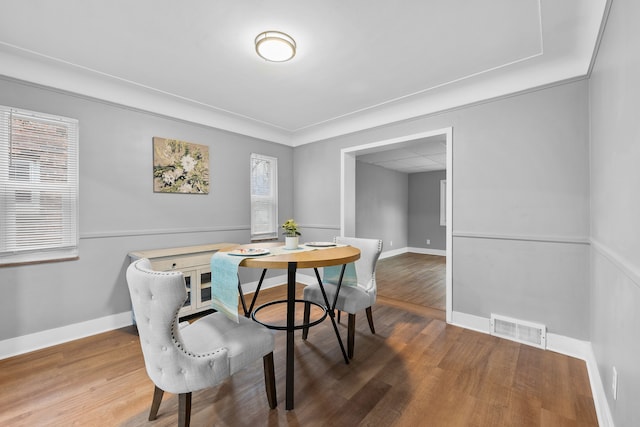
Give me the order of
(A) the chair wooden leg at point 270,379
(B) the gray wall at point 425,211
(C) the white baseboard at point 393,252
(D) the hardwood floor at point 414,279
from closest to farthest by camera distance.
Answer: (A) the chair wooden leg at point 270,379
(D) the hardwood floor at point 414,279
(C) the white baseboard at point 393,252
(B) the gray wall at point 425,211

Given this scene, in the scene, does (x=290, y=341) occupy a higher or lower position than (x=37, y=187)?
lower

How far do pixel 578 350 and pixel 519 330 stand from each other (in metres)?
0.41

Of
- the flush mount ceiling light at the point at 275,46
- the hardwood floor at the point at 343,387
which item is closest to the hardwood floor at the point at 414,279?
the hardwood floor at the point at 343,387

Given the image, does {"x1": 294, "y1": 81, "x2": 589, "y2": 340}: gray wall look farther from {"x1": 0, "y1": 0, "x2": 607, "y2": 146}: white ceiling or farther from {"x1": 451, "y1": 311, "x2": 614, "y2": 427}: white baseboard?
{"x1": 0, "y1": 0, "x2": 607, "y2": 146}: white ceiling

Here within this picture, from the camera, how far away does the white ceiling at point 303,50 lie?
1.78 m

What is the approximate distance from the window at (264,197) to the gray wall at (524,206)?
245 cm

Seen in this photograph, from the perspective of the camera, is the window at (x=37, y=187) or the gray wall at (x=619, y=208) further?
the window at (x=37, y=187)

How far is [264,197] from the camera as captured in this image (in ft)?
14.5

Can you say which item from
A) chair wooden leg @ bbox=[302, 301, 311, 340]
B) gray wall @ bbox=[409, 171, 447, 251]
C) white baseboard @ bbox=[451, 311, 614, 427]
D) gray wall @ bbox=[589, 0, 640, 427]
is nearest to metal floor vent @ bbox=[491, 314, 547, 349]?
white baseboard @ bbox=[451, 311, 614, 427]

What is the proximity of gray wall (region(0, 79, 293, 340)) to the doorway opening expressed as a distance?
1.84 m

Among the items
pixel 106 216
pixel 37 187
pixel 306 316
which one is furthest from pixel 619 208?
pixel 37 187

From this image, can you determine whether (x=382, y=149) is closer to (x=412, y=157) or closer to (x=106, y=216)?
(x=412, y=157)

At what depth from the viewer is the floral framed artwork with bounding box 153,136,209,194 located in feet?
10.5

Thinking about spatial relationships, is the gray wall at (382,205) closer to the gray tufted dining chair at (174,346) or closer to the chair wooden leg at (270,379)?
the chair wooden leg at (270,379)
